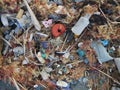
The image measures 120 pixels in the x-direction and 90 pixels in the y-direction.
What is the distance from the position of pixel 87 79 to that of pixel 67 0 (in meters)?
0.69

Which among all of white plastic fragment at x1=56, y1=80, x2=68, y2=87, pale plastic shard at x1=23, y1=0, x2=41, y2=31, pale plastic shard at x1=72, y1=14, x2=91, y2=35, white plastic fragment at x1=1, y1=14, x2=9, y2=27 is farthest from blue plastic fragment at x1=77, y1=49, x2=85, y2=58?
white plastic fragment at x1=1, y1=14, x2=9, y2=27

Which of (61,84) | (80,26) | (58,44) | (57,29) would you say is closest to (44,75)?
(61,84)

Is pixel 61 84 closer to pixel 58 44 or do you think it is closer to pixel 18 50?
pixel 58 44

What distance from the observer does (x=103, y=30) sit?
9.09 feet

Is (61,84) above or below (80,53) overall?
below

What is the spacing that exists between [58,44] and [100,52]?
1.16 feet

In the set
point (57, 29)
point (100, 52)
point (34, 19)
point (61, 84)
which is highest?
point (34, 19)

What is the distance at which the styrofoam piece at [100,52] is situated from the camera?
9.18ft

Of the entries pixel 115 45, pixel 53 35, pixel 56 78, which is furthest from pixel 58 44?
pixel 115 45

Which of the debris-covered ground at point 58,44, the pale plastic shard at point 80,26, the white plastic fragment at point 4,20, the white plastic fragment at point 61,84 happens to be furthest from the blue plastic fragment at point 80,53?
the white plastic fragment at point 4,20

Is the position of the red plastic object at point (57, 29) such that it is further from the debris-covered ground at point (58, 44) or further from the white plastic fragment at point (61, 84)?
the white plastic fragment at point (61, 84)

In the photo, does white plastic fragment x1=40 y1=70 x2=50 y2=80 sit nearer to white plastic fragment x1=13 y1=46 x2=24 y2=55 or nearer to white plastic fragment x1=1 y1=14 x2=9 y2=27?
white plastic fragment x1=13 y1=46 x2=24 y2=55

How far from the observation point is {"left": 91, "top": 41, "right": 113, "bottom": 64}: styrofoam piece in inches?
110

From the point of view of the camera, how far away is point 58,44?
2.81m
